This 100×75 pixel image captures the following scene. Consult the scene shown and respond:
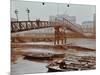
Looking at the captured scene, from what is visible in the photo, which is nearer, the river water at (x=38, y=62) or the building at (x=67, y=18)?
the river water at (x=38, y=62)

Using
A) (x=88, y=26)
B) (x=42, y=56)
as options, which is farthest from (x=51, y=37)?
(x=88, y=26)

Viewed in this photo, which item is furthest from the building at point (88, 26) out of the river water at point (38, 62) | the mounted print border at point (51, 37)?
the river water at point (38, 62)

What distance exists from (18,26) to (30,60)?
35cm

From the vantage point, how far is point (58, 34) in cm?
211

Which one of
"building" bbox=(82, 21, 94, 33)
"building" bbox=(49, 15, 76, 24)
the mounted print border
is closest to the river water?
the mounted print border

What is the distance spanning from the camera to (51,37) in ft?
6.81

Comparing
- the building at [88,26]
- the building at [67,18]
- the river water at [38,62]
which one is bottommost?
the river water at [38,62]

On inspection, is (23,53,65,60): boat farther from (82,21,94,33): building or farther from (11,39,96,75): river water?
(82,21,94,33): building

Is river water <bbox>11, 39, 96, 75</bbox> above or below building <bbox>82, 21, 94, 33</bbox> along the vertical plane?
below

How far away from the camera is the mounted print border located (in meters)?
1.97

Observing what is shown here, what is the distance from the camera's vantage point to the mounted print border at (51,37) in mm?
1973

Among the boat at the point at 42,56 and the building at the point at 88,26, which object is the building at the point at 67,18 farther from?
the boat at the point at 42,56

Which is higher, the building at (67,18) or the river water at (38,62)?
the building at (67,18)

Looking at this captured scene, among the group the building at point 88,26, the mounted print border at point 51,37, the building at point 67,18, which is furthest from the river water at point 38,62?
the building at point 67,18
